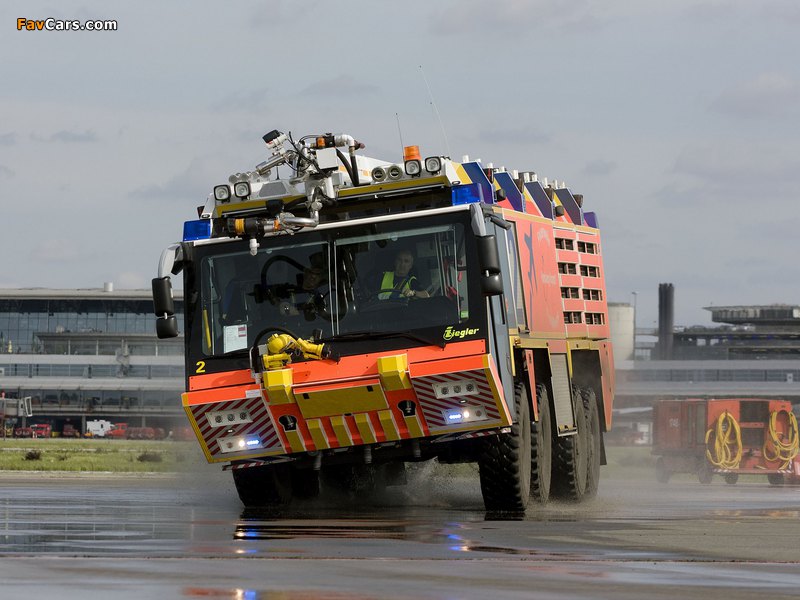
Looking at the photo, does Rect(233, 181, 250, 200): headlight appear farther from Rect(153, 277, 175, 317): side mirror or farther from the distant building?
the distant building

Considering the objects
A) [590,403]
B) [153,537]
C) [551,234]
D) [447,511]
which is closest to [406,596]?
[153,537]

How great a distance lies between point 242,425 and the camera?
16891 millimetres

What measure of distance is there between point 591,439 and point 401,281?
755 cm

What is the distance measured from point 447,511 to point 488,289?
3882mm

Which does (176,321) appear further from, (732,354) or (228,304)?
(732,354)

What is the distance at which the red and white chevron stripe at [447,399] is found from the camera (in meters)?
16.1

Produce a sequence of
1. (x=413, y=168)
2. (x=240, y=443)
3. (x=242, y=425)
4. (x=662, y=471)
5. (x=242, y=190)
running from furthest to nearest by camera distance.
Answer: (x=662, y=471)
(x=242, y=190)
(x=240, y=443)
(x=242, y=425)
(x=413, y=168)

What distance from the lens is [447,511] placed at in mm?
18547

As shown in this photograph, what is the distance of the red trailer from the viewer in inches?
1630

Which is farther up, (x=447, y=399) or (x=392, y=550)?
(x=447, y=399)

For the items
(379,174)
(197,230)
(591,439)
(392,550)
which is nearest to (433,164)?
(379,174)

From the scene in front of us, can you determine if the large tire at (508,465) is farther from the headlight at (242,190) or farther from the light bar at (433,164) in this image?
the headlight at (242,190)

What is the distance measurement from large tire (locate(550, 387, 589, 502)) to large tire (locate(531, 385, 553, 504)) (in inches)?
52.1

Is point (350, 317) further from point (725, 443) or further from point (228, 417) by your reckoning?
point (725, 443)
